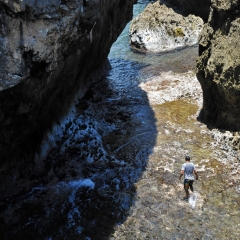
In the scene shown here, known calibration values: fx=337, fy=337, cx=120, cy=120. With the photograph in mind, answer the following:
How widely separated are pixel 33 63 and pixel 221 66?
27.7ft

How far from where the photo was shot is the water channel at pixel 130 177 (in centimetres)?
1076

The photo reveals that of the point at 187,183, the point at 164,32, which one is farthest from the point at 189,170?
the point at 164,32

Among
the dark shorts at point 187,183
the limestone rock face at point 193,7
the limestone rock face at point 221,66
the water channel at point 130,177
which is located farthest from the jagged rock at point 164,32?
the dark shorts at point 187,183

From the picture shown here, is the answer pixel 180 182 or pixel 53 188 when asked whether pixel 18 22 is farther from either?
pixel 180 182

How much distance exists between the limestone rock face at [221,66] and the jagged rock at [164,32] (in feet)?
40.2

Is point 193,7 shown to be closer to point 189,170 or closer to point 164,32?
point 164,32

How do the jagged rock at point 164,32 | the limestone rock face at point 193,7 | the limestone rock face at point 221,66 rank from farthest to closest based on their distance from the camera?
the limestone rock face at point 193,7 < the jagged rock at point 164,32 < the limestone rock face at point 221,66

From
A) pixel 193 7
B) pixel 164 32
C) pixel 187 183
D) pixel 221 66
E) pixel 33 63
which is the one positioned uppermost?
pixel 33 63

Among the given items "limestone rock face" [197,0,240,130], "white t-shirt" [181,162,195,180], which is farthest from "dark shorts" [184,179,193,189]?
"limestone rock face" [197,0,240,130]

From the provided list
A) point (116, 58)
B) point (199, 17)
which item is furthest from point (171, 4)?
point (116, 58)

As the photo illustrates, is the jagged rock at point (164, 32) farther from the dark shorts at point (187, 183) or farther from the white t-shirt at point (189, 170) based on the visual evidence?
the dark shorts at point (187, 183)

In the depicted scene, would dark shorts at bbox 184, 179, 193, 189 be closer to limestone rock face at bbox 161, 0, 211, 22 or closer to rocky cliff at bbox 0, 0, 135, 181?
rocky cliff at bbox 0, 0, 135, 181

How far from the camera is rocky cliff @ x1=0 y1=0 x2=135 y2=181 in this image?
872cm

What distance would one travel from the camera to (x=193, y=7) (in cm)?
3134
